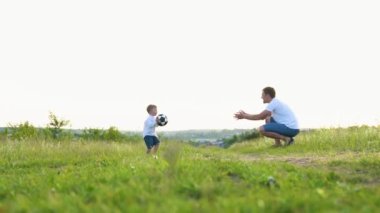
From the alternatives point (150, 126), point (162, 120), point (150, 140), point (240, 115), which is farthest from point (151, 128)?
point (240, 115)

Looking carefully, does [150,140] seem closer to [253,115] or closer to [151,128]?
[151,128]

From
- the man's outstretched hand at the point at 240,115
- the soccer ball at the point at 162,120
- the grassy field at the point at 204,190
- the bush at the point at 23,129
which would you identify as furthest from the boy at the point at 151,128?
the bush at the point at 23,129

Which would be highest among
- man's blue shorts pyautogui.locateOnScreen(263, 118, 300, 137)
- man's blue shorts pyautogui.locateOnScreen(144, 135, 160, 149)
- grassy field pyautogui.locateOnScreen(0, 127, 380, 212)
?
man's blue shorts pyautogui.locateOnScreen(263, 118, 300, 137)

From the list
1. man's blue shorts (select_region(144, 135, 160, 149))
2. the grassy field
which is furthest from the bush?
the grassy field

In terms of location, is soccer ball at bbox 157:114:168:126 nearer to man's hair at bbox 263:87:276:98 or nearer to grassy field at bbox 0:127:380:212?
man's hair at bbox 263:87:276:98

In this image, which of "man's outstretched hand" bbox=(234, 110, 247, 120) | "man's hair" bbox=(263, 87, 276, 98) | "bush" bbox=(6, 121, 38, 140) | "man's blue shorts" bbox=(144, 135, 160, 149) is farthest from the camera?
"bush" bbox=(6, 121, 38, 140)

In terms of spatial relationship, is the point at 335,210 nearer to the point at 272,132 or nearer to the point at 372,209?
the point at 372,209

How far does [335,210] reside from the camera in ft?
14.5

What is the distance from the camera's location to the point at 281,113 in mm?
16953

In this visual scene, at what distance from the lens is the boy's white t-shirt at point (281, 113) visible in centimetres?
1686

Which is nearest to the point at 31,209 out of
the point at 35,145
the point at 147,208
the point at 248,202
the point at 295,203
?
the point at 147,208

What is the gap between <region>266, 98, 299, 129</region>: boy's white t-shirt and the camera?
16.9 metres

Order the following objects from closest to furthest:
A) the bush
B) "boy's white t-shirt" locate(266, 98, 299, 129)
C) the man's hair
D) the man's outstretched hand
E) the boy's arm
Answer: the man's outstretched hand
"boy's white t-shirt" locate(266, 98, 299, 129)
the man's hair
the boy's arm
the bush

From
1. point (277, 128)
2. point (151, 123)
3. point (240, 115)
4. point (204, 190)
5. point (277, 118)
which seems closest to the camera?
point (204, 190)
